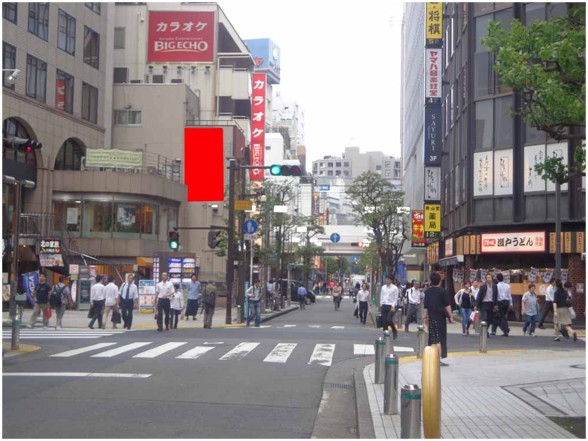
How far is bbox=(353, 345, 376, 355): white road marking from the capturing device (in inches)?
776

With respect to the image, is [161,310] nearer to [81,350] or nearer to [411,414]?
[81,350]

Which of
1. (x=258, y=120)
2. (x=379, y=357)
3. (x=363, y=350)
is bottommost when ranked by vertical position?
(x=363, y=350)

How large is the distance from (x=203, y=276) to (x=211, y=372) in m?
47.3

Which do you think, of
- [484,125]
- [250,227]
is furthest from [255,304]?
[484,125]

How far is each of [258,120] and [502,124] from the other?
47038 mm

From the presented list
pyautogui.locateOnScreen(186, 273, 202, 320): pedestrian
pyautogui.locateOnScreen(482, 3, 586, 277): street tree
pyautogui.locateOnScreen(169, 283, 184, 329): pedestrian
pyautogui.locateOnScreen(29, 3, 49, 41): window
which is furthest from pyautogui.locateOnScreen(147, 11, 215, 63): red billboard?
pyautogui.locateOnScreen(482, 3, 586, 277): street tree

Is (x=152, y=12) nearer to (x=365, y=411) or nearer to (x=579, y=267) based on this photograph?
(x=579, y=267)

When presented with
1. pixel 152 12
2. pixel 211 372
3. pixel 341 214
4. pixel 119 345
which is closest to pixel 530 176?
pixel 119 345

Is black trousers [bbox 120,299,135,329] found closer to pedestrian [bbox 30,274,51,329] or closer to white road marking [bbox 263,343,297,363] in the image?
pedestrian [bbox 30,274,51,329]

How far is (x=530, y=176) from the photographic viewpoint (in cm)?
3434

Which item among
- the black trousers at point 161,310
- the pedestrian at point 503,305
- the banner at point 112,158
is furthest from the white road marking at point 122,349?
the banner at point 112,158

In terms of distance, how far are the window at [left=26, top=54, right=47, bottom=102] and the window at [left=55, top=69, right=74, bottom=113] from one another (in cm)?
143

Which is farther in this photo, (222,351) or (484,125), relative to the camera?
(484,125)

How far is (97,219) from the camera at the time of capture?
171 ft
